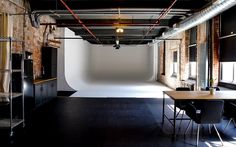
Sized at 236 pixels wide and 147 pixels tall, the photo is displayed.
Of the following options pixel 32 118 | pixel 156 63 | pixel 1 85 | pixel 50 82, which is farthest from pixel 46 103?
pixel 156 63

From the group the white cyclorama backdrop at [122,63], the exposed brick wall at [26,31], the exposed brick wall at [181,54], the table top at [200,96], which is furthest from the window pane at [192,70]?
the white cyclorama backdrop at [122,63]

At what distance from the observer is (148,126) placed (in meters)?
5.29

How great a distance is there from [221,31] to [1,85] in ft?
20.4

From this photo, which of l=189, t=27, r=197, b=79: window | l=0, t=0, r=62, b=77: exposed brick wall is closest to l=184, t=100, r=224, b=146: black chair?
l=0, t=0, r=62, b=77: exposed brick wall

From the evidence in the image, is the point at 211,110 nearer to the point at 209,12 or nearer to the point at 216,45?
the point at 209,12

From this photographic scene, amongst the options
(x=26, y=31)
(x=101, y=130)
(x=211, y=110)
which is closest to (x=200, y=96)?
(x=211, y=110)

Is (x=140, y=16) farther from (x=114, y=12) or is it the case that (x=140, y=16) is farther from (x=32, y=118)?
(x=32, y=118)

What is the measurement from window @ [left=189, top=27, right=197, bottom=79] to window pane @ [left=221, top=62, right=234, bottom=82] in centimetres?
201

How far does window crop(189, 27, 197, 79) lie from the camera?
→ 31.1ft

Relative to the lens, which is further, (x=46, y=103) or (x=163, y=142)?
(x=46, y=103)

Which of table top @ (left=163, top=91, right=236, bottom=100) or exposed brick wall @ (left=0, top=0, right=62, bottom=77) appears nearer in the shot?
table top @ (left=163, top=91, right=236, bottom=100)

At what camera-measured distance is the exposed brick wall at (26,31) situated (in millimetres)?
6178

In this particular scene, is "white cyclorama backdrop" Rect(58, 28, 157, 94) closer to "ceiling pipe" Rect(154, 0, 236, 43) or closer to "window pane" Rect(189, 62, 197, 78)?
"window pane" Rect(189, 62, 197, 78)

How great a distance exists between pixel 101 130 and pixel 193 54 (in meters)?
6.22
